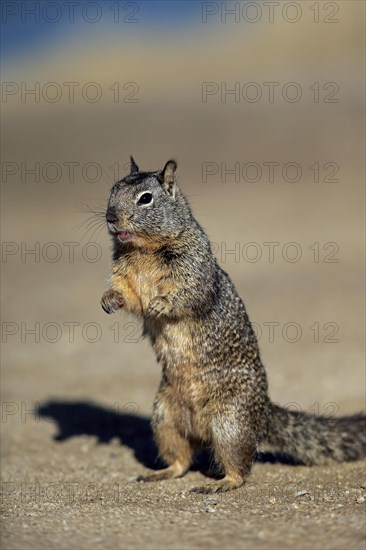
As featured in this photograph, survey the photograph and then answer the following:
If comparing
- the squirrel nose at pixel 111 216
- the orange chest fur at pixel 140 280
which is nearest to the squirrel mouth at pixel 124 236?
the squirrel nose at pixel 111 216

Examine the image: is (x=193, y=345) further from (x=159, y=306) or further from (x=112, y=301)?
(x=112, y=301)

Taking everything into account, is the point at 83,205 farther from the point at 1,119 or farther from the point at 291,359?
the point at 1,119

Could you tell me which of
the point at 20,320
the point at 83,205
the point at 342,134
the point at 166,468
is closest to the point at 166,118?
the point at 342,134

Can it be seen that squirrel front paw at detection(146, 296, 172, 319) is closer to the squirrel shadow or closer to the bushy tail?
the bushy tail

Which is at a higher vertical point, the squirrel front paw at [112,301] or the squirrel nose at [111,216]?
the squirrel nose at [111,216]

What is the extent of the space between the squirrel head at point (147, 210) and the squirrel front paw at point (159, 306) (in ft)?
1.97

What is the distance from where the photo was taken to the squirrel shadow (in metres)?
9.90

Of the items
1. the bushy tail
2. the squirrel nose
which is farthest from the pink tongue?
the bushy tail

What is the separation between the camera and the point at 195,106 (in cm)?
4825

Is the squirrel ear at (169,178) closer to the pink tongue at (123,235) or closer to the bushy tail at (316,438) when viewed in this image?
the pink tongue at (123,235)

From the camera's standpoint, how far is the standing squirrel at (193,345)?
7.96 metres

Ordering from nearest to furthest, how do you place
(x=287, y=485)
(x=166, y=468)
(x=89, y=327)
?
(x=287, y=485)
(x=166, y=468)
(x=89, y=327)

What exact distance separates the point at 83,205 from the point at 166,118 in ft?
55.2

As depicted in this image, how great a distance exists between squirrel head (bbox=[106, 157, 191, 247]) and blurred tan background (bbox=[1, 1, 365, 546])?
9.21ft
